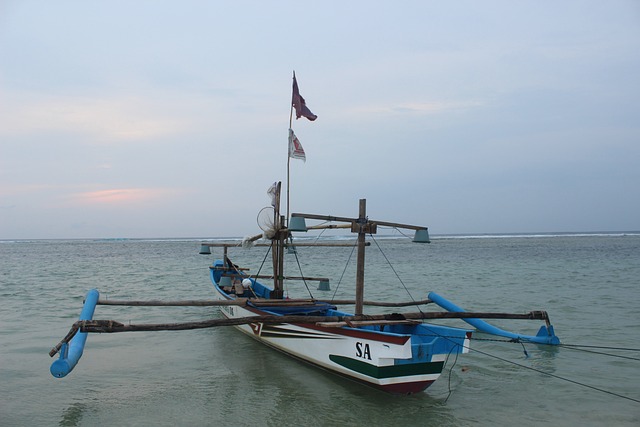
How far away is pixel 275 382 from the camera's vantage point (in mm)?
8773

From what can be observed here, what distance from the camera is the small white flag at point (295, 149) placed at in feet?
38.0

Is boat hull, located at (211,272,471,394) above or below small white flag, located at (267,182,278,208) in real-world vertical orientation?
below

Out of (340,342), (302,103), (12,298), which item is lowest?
(12,298)

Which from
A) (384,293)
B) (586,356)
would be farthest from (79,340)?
(384,293)

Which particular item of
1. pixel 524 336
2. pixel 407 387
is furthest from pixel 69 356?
pixel 524 336

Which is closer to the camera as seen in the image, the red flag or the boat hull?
the boat hull

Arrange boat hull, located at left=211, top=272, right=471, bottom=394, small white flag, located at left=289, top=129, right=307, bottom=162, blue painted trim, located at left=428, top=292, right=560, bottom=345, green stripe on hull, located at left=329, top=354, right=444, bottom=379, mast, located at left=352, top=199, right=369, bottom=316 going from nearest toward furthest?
boat hull, located at left=211, top=272, right=471, bottom=394 < green stripe on hull, located at left=329, top=354, right=444, bottom=379 < mast, located at left=352, top=199, right=369, bottom=316 < blue painted trim, located at left=428, top=292, right=560, bottom=345 < small white flag, located at left=289, top=129, right=307, bottom=162

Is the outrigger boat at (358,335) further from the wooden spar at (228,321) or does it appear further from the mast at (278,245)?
the mast at (278,245)

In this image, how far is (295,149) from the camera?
11.6 m

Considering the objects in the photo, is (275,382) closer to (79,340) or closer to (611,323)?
(79,340)

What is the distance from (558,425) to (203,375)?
20.7ft

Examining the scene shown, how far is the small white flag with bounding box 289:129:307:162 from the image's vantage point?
456 inches

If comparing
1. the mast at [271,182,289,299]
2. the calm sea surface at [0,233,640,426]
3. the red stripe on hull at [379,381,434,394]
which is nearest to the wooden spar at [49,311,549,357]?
the red stripe on hull at [379,381,434,394]

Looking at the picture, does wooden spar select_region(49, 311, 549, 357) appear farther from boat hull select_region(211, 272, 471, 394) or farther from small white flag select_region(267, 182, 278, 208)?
small white flag select_region(267, 182, 278, 208)
